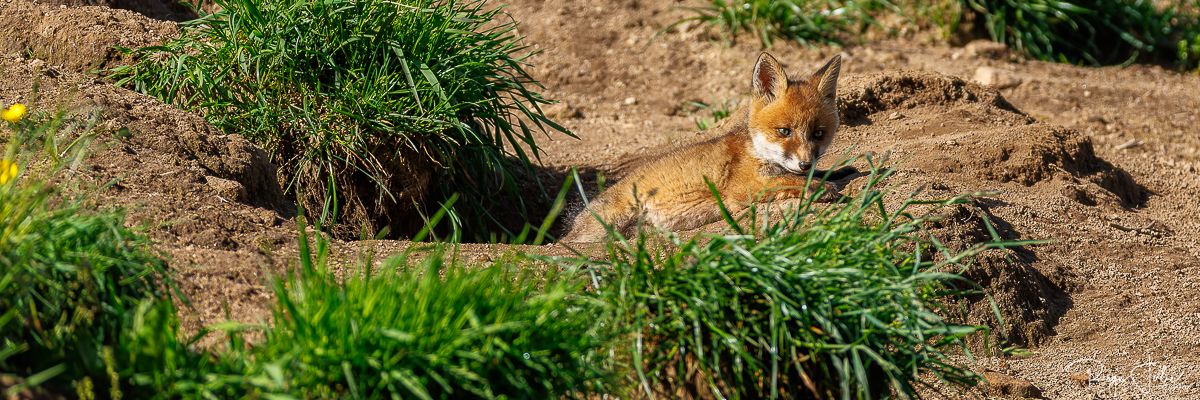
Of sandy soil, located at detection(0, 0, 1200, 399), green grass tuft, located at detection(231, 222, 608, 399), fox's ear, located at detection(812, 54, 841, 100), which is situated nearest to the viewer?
green grass tuft, located at detection(231, 222, 608, 399)

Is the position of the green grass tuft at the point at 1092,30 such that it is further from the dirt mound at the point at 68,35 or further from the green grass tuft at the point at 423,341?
the green grass tuft at the point at 423,341

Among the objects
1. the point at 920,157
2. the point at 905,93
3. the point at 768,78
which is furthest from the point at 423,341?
the point at 905,93

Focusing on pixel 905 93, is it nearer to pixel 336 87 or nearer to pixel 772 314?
pixel 336 87

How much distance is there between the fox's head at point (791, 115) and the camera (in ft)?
18.3

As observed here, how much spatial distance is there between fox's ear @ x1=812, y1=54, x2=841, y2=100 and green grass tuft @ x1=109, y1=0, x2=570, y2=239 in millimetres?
1737

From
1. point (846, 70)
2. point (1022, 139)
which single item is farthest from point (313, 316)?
point (846, 70)

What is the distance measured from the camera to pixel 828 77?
18.8ft

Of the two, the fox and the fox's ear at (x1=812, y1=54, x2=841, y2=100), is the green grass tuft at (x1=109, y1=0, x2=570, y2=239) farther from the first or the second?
the fox's ear at (x1=812, y1=54, x2=841, y2=100)

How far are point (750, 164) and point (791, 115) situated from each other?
0.35 metres

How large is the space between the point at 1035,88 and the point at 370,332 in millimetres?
7342

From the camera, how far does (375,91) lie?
569 centimetres

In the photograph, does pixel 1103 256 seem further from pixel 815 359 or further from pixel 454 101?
pixel 454 101

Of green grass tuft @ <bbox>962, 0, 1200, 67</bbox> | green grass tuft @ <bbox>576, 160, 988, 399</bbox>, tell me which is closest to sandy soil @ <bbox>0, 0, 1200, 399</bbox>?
green grass tuft @ <bbox>962, 0, 1200, 67</bbox>

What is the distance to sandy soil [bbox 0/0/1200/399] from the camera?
14.9 feet
